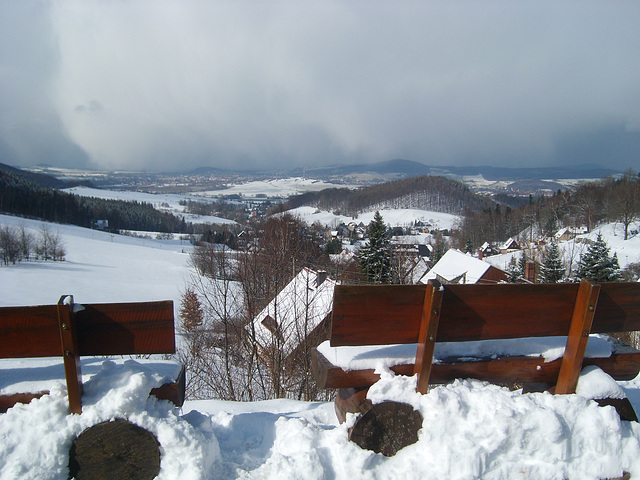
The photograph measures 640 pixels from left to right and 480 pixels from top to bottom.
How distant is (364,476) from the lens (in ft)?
8.45

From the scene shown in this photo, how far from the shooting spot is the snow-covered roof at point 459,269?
103ft

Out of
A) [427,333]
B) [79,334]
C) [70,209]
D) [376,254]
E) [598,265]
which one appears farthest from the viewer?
[70,209]

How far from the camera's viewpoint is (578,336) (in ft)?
9.64

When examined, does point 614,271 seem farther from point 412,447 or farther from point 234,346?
point 412,447

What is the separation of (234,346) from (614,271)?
2553 centimetres

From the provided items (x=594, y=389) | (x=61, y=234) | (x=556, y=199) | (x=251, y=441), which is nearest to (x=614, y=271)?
(x=594, y=389)

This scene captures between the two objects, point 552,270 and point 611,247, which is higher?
point 552,270

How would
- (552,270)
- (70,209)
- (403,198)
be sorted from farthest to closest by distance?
1. (403,198)
2. (70,209)
3. (552,270)

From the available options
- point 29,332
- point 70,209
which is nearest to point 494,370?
point 29,332

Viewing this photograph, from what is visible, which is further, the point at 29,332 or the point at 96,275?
the point at 96,275

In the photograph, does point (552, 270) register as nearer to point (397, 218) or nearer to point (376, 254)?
point (376, 254)

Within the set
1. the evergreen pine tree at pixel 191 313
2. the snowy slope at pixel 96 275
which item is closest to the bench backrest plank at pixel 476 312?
the evergreen pine tree at pixel 191 313

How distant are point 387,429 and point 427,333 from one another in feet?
2.40

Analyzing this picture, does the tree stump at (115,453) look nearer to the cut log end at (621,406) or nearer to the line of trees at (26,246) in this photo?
the cut log end at (621,406)
